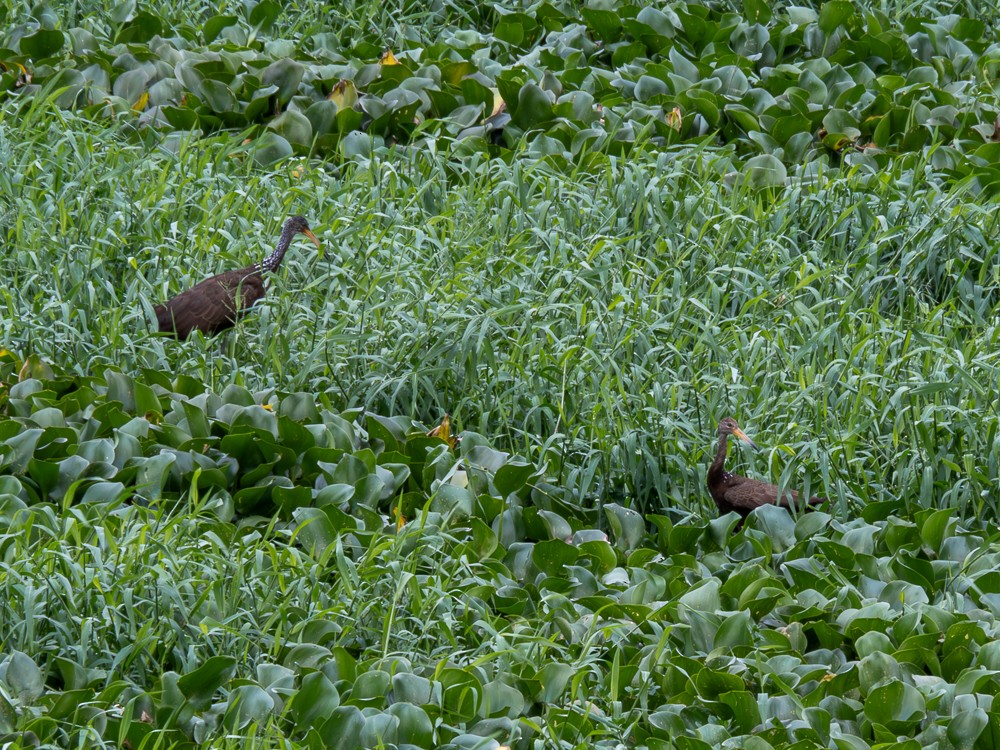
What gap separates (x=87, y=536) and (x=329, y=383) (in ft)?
4.81

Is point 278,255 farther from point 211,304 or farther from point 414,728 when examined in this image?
point 414,728

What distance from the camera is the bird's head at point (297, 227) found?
6.12 m

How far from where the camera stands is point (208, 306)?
224 inches

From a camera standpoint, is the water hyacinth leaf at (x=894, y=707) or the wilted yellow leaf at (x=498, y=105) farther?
the wilted yellow leaf at (x=498, y=105)

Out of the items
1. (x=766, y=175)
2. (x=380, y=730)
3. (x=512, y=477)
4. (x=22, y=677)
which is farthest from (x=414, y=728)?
(x=766, y=175)

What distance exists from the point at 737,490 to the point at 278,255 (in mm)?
2203

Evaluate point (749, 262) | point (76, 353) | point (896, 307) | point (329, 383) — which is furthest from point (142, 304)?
point (896, 307)

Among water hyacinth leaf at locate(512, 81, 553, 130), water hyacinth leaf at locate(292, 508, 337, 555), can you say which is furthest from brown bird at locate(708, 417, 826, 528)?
water hyacinth leaf at locate(512, 81, 553, 130)

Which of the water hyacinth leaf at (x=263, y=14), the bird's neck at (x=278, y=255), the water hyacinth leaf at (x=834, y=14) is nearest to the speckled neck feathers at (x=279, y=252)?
the bird's neck at (x=278, y=255)

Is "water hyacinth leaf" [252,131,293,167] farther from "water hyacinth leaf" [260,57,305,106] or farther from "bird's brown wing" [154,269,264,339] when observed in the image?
"bird's brown wing" [154,269,264,339]

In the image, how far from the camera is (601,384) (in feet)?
17.7

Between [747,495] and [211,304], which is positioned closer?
[747,495]

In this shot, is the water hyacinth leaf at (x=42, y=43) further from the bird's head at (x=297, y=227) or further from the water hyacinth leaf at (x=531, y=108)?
the bird's head at (x=297, y=227)

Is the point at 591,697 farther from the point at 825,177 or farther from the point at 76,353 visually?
the point at 825,177
